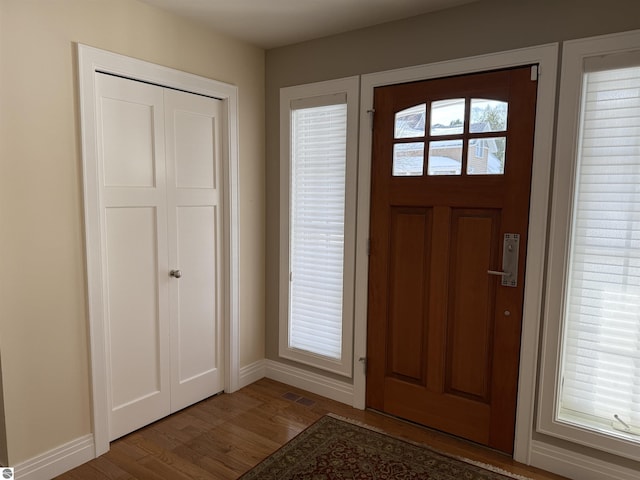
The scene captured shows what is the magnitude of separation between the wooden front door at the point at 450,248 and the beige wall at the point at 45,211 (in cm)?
170

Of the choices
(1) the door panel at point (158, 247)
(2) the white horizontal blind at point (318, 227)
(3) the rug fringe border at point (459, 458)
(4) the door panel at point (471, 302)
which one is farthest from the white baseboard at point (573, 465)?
(1) the door panel at point (158, 247)

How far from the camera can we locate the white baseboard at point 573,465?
6.80 feet

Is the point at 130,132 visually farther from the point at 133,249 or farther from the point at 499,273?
the point at 499,273

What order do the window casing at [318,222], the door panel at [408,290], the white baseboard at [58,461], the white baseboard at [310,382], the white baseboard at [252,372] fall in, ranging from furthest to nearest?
1. the white baseboard at [252,372]
2. the white baseboard at [310,382]
3. the window casing at [318,222]
4. the door panel at [408,290]
5. the white baseboard at [58,461]

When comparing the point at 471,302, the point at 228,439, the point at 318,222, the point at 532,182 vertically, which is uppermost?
the point at 532,182

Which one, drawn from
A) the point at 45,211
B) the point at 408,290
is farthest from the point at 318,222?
the point at 45,211

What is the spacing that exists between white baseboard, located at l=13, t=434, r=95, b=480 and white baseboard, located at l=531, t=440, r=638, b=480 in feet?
8.04

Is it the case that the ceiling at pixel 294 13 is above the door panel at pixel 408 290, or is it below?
above

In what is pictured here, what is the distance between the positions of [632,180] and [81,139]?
9.01 ft

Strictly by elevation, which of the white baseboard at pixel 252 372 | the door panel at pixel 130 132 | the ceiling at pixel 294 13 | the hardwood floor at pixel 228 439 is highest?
the ceiling at pixel 294 13

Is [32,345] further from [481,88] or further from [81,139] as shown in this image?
[481,88]

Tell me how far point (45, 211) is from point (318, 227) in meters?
1.66

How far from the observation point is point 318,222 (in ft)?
9.90

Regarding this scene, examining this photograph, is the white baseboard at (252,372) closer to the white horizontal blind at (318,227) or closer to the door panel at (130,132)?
the white horizontal blind at (318,227)
